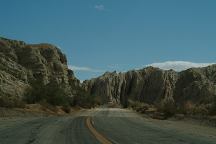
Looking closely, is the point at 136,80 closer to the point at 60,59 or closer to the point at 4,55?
the point at 60,59

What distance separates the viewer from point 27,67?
86938 mm

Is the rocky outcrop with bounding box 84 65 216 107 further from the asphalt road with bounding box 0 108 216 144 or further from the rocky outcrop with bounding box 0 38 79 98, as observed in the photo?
the asphalt road with bounding box 0 108 216 144

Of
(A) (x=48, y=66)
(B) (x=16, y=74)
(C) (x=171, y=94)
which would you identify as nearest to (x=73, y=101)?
(A) (x=48, y=66)

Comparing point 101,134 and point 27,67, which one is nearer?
point 101,134

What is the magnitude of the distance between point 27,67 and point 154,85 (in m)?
81.4

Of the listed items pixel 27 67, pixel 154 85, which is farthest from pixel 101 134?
pixel 154 85

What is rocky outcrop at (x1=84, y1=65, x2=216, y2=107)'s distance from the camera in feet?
398

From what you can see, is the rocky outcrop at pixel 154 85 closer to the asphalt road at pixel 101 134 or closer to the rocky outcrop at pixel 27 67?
Answer: the rocky outcrop at pixel 27 67

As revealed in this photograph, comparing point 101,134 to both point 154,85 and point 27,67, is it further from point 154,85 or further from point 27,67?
point 154,85

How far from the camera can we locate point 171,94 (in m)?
148

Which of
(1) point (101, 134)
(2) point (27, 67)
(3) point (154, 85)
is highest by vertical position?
(3) point (154, 85)

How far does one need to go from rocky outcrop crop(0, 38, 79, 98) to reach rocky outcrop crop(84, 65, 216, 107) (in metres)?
26.9

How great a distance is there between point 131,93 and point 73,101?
82730 millimetres

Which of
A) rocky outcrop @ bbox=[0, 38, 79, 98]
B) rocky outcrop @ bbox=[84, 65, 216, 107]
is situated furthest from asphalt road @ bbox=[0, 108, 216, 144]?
rocky outcrop @ bbox=[84, 65, 216, 107]
